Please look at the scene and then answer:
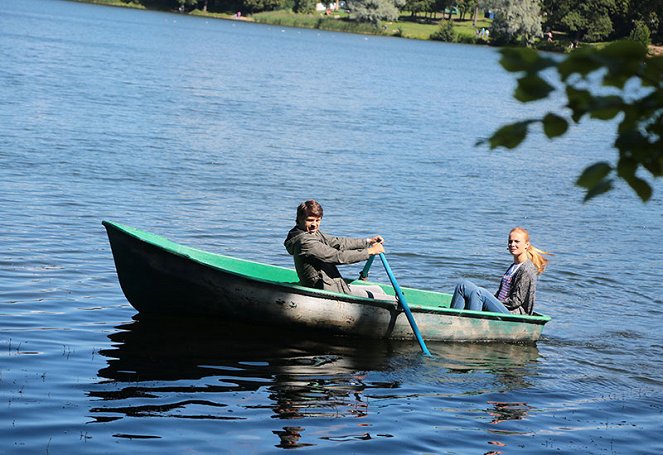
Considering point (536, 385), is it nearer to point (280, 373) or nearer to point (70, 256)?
point (280, 373)

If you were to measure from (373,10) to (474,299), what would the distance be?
116 m

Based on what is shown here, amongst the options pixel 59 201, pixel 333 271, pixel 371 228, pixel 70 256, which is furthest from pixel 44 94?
pixel 333 271

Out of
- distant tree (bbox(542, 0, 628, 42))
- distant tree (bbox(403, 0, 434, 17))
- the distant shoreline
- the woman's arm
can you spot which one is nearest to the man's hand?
the woman's arm

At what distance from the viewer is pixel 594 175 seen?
2920 mm

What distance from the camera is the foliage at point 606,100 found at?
9.16 feet

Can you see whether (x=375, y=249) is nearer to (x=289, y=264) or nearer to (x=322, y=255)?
(x=322, y=255)

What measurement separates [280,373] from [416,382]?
1298 millimetres

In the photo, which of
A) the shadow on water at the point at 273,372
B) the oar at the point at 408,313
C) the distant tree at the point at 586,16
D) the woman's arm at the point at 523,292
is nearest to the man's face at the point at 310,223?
the oar at the point at 408,313

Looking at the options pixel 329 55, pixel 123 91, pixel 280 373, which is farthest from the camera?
pixel 329 55

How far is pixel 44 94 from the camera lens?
3123 cm

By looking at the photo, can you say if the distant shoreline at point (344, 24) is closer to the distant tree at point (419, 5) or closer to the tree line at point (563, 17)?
the tree line at point (563, 17)

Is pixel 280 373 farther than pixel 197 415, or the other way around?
pixel 280 373

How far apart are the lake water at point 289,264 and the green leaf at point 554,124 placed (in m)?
0.66

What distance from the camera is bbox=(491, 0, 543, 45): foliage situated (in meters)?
110
